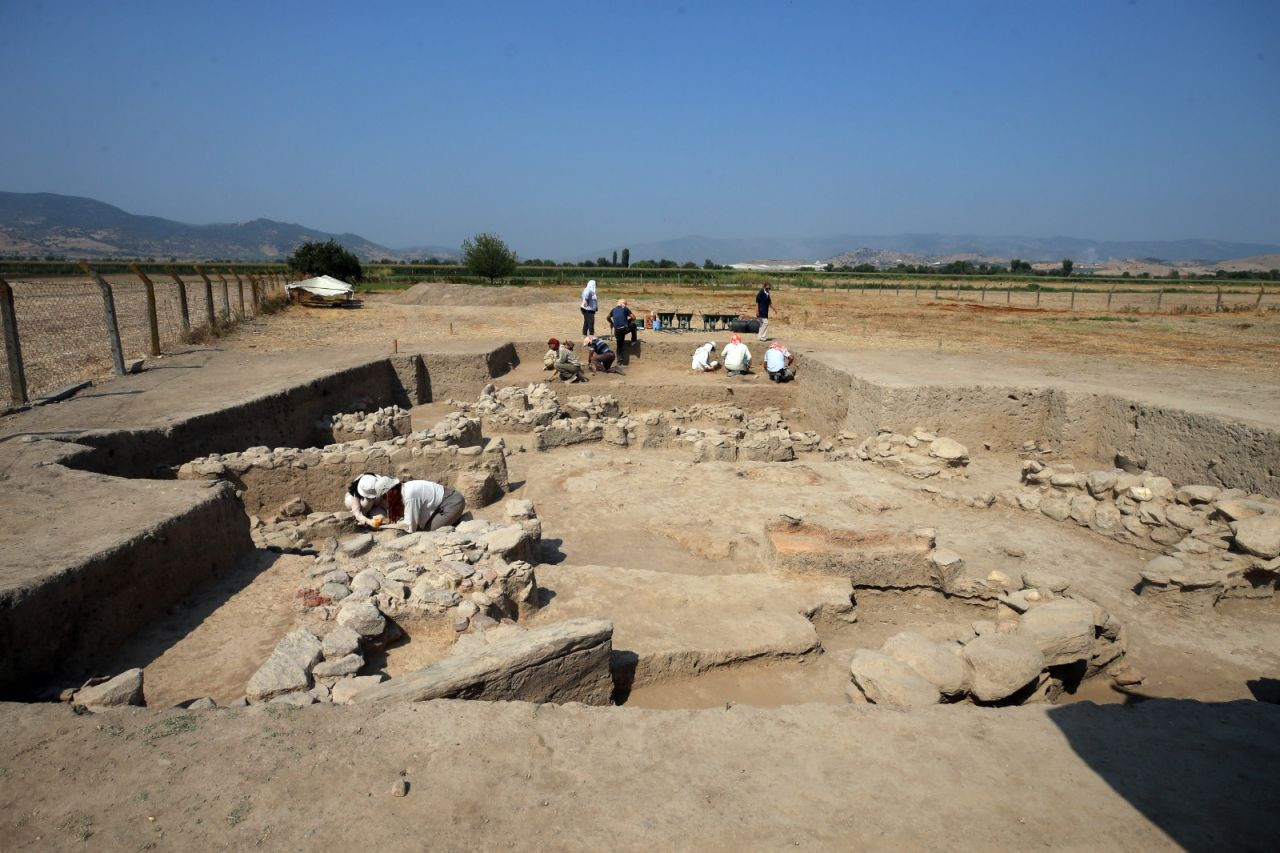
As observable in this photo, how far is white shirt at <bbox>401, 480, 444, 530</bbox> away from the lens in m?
6.13

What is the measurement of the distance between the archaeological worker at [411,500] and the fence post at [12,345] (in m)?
5.33

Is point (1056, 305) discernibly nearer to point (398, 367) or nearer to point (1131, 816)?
point (398, 367)

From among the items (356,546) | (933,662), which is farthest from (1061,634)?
(356,546)

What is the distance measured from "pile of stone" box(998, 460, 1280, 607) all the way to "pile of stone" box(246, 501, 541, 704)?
5425 millimetres

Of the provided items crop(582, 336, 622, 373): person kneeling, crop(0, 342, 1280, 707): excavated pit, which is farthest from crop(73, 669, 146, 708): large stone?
crop(582, 336, 622, 373): person kneeling

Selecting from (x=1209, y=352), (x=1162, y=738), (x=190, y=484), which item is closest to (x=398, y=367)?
(x=190, y=484)

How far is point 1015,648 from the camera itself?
13.8ft

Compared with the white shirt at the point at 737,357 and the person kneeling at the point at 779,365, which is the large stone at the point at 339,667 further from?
the white shirt at the point at 737,357

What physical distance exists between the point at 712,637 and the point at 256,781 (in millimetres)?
2846

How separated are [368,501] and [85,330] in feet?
45.7

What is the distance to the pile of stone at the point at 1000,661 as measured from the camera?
397 cm

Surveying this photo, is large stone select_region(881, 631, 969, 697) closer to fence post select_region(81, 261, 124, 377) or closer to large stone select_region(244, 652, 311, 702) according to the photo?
large stone select_region(244, 652, 311, 702)

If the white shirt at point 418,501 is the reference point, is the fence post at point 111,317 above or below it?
above

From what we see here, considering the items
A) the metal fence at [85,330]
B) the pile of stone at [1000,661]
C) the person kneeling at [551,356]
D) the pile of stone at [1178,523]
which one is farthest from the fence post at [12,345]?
the pile of stone at [1178,523]
